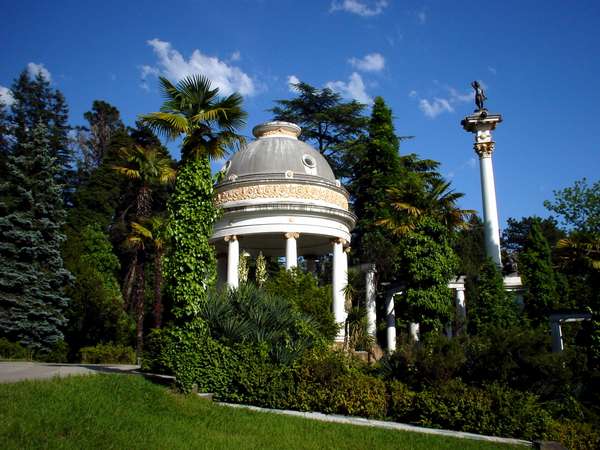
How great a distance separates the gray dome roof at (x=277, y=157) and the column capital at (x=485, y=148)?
8.69 metres

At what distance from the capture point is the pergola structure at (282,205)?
101 feet

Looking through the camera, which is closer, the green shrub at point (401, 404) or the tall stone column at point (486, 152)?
the green shrub at point (401, 404)

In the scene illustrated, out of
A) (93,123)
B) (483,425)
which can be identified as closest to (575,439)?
(483,425)

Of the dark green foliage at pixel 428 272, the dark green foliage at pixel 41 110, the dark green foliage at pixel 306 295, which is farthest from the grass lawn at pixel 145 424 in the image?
the dark green foliage at pixel 41 110

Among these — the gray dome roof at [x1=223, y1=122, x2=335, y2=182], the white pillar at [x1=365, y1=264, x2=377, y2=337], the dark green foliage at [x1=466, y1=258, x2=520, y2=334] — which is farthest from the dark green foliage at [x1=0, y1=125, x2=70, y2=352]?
the dark green foliage at [x1=466, y1=258, x2=520, y2=334]

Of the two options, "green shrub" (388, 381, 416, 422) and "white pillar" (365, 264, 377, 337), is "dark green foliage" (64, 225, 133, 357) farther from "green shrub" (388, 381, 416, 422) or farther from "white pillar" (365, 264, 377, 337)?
"green shrub" (388, 381, 416, 422)

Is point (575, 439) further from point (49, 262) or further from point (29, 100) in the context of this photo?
point (29, 100)

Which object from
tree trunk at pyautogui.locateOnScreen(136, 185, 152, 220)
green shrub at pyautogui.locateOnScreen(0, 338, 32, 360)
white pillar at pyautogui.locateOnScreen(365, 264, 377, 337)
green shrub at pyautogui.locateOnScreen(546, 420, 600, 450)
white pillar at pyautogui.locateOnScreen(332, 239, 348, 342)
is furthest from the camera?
white pillar at pyautogui.locateOnScreen(365, 264, 377, 337)

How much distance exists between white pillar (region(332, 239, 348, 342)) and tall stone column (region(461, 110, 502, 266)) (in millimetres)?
8479

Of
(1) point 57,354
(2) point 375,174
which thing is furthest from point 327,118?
(1) point 57,354

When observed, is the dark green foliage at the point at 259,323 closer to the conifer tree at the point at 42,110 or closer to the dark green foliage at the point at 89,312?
the dark green foliage at the point at 89,312

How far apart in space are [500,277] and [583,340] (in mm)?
8495

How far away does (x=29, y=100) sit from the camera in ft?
202

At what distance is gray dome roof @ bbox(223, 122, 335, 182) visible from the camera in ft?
107
